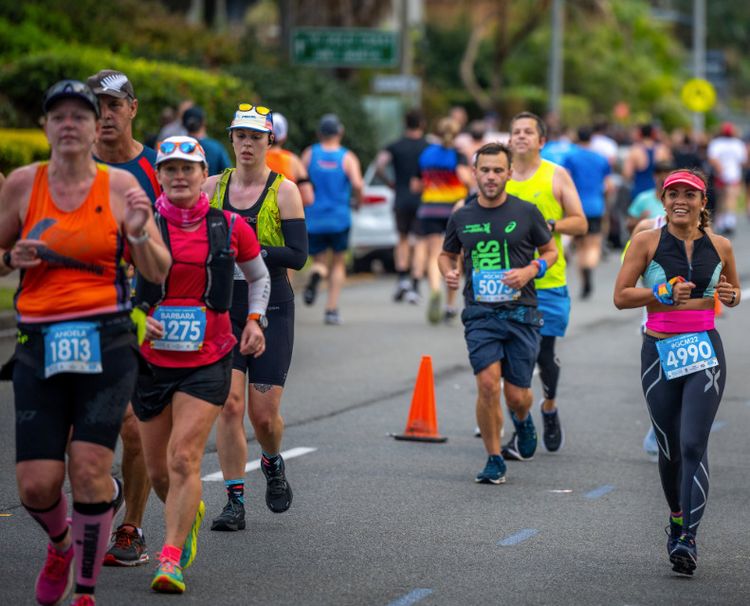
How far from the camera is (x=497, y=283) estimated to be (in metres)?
8.74

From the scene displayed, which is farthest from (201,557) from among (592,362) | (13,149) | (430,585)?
(13,149)

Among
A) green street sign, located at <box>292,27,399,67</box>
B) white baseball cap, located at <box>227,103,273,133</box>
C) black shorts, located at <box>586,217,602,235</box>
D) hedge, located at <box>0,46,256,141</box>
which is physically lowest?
black shorts, located at <box>586,217,602,235</box>

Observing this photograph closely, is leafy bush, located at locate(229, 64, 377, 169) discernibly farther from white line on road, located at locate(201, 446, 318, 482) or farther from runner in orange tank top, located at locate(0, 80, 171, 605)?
runner in orange tank top, located at locate(0, 80, 171, 605)

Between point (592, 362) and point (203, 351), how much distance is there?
8235mm

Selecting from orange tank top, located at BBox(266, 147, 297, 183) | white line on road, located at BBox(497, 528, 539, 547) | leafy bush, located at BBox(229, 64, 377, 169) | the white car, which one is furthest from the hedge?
white line on road, located at BBox(497, 528, 539, 547)

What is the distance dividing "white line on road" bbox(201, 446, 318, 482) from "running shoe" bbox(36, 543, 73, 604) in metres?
2.85

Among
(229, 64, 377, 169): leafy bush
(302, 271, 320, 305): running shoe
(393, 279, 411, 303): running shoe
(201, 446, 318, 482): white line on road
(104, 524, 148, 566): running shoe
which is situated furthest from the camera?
(229, 64, 377, 169): leafy bush

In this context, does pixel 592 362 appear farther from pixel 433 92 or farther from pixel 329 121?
pixel 433 92

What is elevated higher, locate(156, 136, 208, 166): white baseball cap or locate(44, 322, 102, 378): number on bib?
locate(156, 136, 208, 166): white baseball cap

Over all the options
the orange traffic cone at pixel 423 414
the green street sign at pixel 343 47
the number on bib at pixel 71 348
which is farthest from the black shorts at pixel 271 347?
the green street sign at pixel 343 47

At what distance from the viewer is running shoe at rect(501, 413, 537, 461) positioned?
9.35m

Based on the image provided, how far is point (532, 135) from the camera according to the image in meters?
9.74

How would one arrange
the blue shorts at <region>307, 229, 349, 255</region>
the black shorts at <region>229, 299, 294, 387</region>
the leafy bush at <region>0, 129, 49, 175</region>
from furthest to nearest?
the leafy bush at <region>0, 129, 49, 175</region> < the blue shorts at <region>307, 229, 349, 255</region> < the black shorts at <region>229, 299, 294, 387</region>

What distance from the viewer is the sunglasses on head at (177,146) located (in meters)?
6.18
